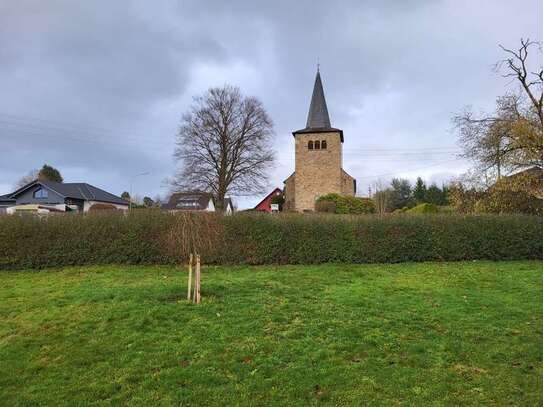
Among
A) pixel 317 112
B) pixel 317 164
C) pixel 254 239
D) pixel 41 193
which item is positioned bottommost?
pixel 254 239

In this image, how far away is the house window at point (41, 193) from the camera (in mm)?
41219

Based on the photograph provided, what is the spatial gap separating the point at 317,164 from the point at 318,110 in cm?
627

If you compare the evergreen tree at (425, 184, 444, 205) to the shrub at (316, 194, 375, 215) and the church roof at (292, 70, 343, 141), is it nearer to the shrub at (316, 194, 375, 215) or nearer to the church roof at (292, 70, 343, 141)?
the church roof at (292, 70, 343, 141)

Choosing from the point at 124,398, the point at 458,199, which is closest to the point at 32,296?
the point at 124,398

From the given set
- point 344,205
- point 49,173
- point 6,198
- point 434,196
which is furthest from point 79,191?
point 434,196

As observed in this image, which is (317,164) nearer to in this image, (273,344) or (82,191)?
(82,191)

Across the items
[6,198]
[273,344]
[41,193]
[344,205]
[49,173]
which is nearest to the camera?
[273,344]

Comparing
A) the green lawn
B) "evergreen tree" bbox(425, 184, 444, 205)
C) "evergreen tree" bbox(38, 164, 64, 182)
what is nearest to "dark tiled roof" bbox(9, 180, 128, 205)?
"evergreen tree" bbox(38, 164, 64, 182)

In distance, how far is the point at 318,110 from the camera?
143 feet

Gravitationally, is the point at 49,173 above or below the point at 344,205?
above

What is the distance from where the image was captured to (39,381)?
4.36 metres

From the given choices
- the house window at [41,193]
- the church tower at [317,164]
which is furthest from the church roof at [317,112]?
the house window at [41,193]

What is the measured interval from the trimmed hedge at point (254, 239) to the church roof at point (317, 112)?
30773 millimetres

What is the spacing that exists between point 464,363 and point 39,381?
469cm
